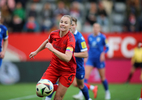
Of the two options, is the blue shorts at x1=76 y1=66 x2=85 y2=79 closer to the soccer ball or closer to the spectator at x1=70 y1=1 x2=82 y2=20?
the soccer ball

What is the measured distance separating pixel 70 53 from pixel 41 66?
30.6 ft

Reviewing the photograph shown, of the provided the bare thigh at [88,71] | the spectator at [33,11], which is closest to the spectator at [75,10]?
the spectator at [33,11]

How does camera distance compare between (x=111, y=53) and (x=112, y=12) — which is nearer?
(x=111, y=53)

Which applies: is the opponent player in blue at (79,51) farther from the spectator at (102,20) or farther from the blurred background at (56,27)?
the spectator at (102,20)

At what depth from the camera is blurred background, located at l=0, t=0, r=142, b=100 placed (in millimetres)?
14148

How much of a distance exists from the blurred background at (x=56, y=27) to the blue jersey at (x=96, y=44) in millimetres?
5080

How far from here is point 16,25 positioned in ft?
50.2

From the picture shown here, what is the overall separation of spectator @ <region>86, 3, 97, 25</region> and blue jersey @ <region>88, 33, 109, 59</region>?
7292mm

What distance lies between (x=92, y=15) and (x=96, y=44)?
25.0 ft

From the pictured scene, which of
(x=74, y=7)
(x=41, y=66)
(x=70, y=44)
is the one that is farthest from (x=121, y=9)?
(x=70, y=44)

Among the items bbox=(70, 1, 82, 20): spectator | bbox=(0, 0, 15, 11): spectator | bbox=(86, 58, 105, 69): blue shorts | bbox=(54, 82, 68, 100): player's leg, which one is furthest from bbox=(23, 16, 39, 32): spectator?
bbox=(54, 82, 68, 100): player's leg

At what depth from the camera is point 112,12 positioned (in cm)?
1800

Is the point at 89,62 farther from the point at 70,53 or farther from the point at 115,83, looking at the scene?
the point at 115,83

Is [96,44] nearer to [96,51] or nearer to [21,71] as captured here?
[96,51]
